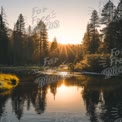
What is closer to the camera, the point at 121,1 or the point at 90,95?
the point at 90,95

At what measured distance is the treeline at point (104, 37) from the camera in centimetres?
5828

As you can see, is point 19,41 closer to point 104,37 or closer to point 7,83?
point 104,37

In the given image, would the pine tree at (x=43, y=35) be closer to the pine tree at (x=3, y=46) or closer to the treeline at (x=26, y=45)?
the treeline at (x=26, y=45)

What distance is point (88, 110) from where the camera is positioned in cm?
2188

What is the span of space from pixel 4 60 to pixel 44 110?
60655mm

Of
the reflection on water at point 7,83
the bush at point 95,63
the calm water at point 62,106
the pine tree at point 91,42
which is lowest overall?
the calm water at point 62,106

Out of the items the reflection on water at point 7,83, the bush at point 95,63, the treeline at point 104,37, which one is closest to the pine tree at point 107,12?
the treeline at point 104,37

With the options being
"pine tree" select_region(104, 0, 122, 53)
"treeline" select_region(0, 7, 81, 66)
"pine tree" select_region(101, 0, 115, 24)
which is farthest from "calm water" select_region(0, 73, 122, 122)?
"treeline" select_region(0, 7, 81, 66)

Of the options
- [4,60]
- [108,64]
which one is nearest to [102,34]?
[108,64]

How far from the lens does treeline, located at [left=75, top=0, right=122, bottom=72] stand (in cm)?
5828

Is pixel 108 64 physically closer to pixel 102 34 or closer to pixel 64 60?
pixel 102 34

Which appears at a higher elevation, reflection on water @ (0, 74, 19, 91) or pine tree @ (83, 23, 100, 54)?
pine tree @ (83, 23, 100, 54)

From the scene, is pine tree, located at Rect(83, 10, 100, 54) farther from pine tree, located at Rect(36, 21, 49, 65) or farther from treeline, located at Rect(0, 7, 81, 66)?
pine tree, located at Rect(36, 21, 49, 65)

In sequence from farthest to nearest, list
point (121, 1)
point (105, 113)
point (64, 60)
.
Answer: point (64, 60) < point (121, 1) < point (105, 113)
